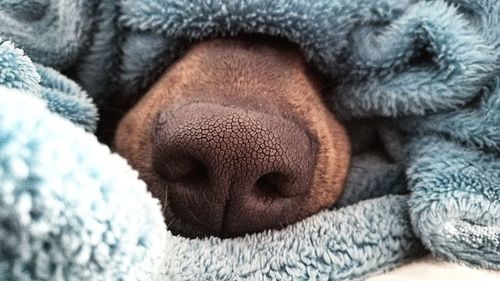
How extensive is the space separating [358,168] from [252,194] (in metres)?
0.28

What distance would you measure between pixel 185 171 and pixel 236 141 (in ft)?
0.28

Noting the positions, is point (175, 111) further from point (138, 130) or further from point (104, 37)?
point (104, 37)

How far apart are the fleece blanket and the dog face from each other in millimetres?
36

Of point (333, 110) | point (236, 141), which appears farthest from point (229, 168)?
point (333, 110)

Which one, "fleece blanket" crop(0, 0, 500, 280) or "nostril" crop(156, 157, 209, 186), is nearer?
"fleece blanket" crop(0, 0, 500, 280)

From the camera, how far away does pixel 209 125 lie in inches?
32.1

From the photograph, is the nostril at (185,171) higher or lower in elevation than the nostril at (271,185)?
lower

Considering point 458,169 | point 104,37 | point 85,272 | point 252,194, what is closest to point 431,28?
point 458,169

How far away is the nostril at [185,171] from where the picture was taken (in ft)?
2.74

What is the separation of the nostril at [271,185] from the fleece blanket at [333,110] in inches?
2.1

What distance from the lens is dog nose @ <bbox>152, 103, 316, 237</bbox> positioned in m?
0.81

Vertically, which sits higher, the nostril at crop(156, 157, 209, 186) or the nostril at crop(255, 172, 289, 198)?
the nostril at crop(255, 172, 289, 198)

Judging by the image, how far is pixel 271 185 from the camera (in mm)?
872

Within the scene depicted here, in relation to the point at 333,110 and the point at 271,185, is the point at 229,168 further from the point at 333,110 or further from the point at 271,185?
the point at 333,110
